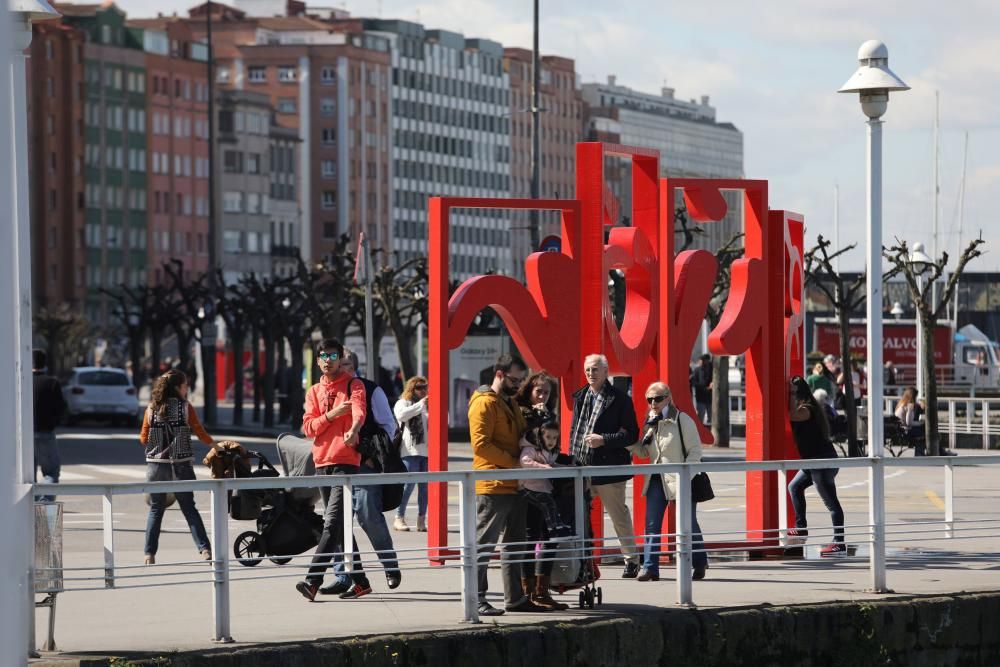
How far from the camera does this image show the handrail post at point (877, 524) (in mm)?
16375

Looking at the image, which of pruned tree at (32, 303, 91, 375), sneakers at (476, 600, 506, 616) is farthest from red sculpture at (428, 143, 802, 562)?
pruned tree at (32, 303, 91, 375)

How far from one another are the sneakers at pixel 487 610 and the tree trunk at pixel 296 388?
38.8 m

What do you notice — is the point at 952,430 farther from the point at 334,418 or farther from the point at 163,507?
the point at 334,418

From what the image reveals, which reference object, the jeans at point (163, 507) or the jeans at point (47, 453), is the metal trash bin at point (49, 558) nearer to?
the jeans at point (163, 507)

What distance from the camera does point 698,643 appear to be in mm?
14727

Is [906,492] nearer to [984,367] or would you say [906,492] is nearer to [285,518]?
[285,518]

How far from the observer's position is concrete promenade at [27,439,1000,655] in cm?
1360

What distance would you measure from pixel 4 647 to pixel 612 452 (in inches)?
316

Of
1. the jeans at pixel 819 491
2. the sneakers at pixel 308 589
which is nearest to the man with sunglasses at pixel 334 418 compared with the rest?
the sneakers at pixel 308 589

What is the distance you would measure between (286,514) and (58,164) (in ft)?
458

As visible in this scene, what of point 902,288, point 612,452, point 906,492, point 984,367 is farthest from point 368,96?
point 612,452

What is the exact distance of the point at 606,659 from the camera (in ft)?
→ 46.8

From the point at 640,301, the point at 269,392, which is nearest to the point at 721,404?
the point at 269,392

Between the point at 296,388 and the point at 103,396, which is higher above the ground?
the point at 296,388
